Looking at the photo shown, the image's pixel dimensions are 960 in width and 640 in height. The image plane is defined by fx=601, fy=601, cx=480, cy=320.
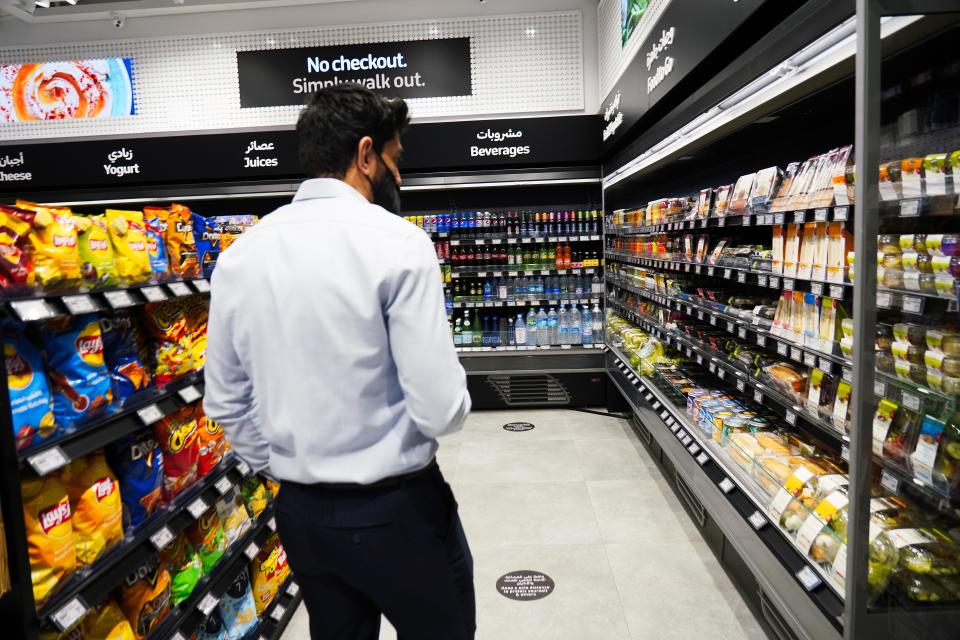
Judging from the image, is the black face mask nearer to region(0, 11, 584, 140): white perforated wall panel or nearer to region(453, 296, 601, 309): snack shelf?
region(453, 296, 601, 309): snack shelf

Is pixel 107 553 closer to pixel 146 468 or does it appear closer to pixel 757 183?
pixel 146 468

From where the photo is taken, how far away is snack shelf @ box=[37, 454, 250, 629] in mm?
1594

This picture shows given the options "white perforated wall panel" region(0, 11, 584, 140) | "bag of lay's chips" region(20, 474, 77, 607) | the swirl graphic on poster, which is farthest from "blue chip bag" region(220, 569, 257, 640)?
the swirl graphic on poster

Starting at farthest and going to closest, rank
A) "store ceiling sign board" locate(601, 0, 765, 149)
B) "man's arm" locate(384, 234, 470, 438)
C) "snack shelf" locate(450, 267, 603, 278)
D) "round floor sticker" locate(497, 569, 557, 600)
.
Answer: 1. "snack shelf" locate(450, 267, 603, 278)
2. "round floor sticker" locate(497, 569, 557, 600)
3. "store ceiling sign board" locate(601, 0, 765, 149)
4. "man's arm" locate(384, 234, 470, 438)

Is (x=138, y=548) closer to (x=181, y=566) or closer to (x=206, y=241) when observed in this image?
(x=181, y=566)

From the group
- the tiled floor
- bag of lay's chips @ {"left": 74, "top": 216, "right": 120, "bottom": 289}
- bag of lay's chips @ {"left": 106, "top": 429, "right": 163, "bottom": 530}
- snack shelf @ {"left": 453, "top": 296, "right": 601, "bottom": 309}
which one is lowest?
the tiled floor

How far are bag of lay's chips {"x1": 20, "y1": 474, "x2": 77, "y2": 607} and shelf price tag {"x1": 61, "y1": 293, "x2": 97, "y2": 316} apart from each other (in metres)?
0.47

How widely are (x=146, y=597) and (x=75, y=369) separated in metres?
0.81

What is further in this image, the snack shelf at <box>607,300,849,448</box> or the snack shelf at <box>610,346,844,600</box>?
the snack shelf at <box>607,300,849,448</box>

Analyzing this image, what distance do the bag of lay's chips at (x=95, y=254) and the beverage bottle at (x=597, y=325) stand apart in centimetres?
494

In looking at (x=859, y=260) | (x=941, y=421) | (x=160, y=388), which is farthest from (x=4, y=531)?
(x=941, y=421)

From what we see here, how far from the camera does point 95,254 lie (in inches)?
75.2

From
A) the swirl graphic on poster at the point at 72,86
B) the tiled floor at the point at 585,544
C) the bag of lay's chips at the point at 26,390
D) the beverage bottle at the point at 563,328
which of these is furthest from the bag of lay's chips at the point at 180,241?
the swirl graphic on poster at the point at 72,86

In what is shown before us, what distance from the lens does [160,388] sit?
2227mm
